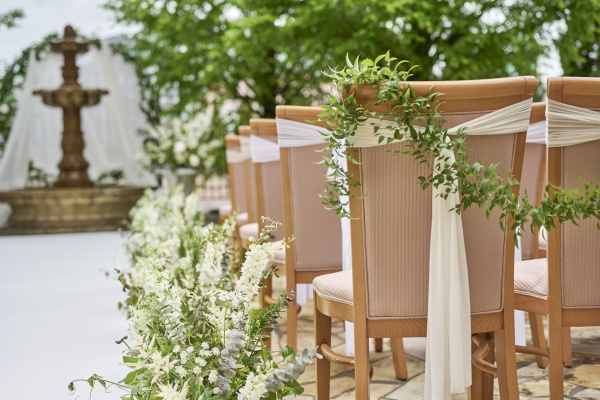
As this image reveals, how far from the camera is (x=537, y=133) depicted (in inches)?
99.8

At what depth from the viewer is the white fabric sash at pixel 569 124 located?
1.76 meters

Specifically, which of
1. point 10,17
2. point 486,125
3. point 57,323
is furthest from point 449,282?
point 10,17

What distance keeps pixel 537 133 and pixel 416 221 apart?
3.47ft

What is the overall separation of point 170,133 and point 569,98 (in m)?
7.39

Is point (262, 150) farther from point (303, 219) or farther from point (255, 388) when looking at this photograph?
point (255, 388)

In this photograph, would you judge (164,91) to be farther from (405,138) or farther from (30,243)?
(405,138)

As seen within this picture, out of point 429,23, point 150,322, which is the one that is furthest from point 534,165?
point 429,23

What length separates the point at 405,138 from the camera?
166 cm

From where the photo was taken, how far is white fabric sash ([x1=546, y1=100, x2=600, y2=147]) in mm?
1760

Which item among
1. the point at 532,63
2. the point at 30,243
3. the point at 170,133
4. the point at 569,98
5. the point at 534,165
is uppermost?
the point at 532,63

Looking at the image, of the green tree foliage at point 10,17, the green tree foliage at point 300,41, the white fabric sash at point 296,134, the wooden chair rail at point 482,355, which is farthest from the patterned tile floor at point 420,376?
the green tree foliage at point 10,17

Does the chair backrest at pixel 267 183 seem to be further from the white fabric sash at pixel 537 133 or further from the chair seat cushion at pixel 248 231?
the white fabric sash at pixel 537 133

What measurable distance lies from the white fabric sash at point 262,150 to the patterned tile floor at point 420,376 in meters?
0.87

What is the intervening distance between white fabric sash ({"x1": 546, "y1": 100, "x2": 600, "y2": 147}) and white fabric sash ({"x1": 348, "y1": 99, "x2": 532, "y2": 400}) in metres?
0.11
